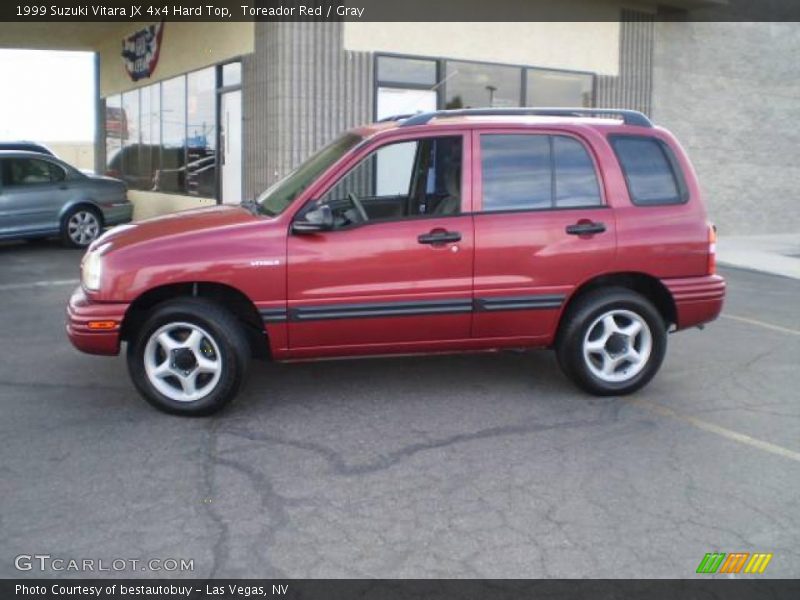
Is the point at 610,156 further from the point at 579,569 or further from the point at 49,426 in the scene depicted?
the point at 49,426

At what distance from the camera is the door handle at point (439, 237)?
5.61 meters

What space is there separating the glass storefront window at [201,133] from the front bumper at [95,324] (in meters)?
9.98

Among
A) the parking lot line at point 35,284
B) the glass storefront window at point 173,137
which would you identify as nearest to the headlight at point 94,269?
the parking lot line at point 35,284

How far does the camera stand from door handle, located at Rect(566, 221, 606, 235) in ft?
19.1

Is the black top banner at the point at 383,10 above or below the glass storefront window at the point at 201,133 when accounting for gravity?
above

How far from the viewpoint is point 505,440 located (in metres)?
5.20

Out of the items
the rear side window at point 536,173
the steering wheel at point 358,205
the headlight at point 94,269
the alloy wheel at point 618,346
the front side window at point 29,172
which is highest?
the front side window at point 29,172

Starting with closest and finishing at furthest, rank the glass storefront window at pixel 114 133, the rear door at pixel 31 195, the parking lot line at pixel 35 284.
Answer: the parking lot line at pixel 35 284, the rear door at pixel 31 195, the glass storefront window at pixel 114 133

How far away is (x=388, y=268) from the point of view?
5.58 meters

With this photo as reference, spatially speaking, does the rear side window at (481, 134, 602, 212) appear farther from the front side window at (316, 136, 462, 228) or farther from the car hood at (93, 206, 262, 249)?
the car hood at (93, 206, 262, 249)

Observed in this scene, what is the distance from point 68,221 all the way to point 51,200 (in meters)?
0.39

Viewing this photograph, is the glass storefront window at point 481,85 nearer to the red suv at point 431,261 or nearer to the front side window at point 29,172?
the front side window at point 29,172

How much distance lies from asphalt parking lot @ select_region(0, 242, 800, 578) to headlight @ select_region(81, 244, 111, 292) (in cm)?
83

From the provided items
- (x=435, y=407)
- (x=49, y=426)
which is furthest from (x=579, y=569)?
(x=49, y=426)
